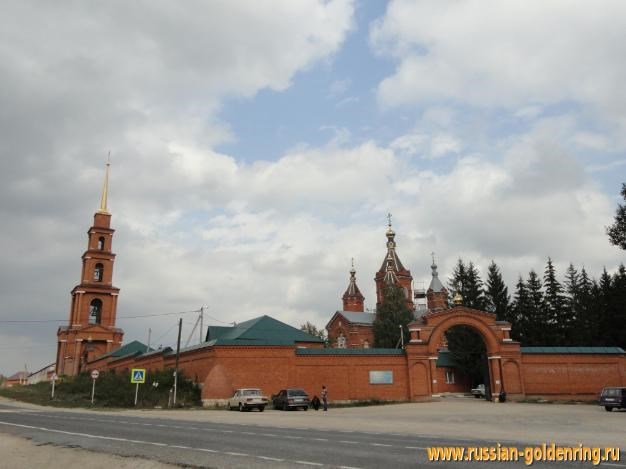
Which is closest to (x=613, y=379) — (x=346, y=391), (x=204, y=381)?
(x=346, y=391)

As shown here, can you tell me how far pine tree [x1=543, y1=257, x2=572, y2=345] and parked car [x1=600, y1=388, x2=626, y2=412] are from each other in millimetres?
29964

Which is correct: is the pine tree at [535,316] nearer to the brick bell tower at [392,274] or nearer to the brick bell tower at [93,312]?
the brick bell tower at [392,274]

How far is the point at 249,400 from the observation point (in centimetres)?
3008

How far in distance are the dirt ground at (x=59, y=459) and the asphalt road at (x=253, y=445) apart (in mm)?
405

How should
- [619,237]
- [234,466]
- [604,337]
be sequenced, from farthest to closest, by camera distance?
[604,337]
[619,237]
[234,466]

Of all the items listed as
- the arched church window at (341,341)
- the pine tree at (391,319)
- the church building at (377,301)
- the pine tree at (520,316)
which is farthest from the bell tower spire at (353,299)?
the pine tree at (520,316)

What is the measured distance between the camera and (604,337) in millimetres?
52438

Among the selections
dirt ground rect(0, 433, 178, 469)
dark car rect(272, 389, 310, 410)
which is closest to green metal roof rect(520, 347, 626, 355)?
dark car rect(272, 389, 310, 410)

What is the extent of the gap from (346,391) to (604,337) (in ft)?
103

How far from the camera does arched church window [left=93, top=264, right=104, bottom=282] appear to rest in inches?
2675

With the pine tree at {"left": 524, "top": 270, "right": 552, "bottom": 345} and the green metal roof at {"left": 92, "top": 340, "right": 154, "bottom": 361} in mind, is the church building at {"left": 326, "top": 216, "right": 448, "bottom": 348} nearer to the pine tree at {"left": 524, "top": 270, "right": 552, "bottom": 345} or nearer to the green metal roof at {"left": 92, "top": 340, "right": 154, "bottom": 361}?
the pine tree at {"left": 524, "top": 270, "right": 552, "bottom": 345}

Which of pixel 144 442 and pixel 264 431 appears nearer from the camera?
pixel 144 442

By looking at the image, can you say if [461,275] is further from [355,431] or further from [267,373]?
[355,431]

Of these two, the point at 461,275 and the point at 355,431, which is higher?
the point at 461,275
